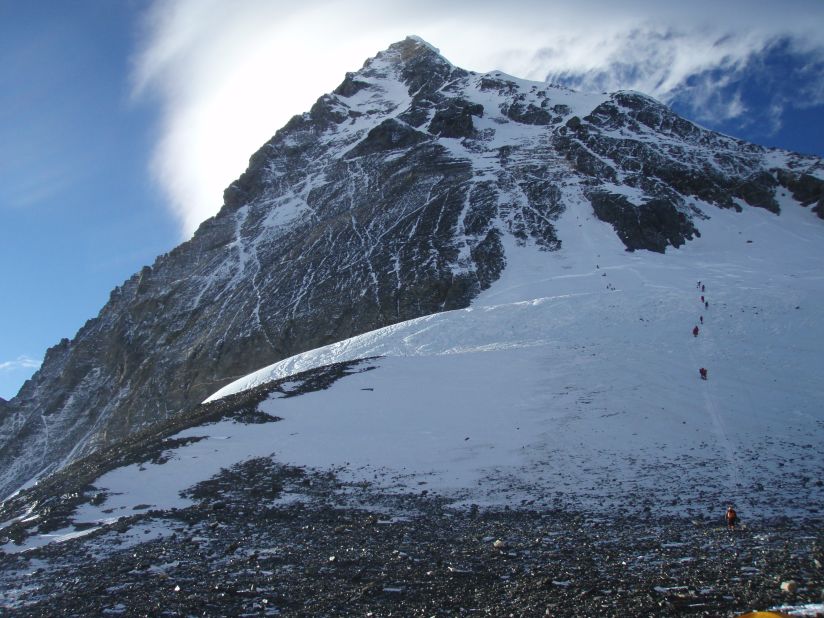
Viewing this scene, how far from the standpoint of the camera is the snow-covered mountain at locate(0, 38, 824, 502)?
46.2m

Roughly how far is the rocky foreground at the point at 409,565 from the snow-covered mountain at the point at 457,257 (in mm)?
16564

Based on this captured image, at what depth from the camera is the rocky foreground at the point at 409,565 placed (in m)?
13.2

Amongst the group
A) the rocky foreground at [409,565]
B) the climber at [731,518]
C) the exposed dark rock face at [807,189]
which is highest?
the exposed dark rock face at [807,189]

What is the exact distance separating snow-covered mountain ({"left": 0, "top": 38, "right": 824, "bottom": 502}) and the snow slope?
1.66 feet

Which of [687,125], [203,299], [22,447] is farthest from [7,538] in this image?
[687,125]

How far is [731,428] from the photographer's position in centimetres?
2689

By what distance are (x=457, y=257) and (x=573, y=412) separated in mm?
48500

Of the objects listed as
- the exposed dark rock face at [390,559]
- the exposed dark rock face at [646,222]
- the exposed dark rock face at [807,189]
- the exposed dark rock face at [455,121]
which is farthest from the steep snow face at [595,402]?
the exposed dark rock face at [455,121]

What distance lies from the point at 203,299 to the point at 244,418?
6198cm

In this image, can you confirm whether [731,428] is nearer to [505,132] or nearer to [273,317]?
[273,317]

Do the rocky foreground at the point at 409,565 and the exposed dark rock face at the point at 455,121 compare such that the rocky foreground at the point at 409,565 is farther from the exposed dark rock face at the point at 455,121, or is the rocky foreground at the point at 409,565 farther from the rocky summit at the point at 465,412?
the exposed dark rock face at the point at 455,121

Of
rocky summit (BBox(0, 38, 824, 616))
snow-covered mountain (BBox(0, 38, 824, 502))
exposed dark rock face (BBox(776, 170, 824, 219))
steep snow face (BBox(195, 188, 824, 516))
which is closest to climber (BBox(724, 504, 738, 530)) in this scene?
rocky summit (BBox(0, 38, 824, 616))

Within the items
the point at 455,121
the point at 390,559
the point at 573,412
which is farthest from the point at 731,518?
the point at 455,121

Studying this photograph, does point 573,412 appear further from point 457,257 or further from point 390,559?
point 457,257
